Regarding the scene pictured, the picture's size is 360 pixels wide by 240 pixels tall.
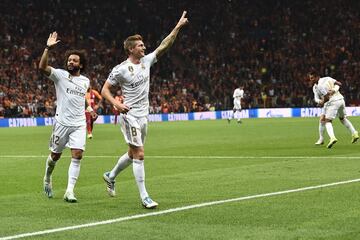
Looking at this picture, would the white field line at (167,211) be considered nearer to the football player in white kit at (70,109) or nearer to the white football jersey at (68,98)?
the football player in white kit at (70,109)

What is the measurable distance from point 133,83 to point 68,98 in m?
1.39

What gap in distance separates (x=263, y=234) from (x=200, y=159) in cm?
1042

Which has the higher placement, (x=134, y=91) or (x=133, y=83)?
(x=133, y=83)

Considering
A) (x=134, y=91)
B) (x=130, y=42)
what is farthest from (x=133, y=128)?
(x=130, y=42)

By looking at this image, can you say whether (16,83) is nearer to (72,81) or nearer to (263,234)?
(72,81)

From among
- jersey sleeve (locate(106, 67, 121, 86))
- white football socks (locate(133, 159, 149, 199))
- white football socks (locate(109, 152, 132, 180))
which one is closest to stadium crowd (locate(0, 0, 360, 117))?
white football socks (locate(109, 152, 132, 180))

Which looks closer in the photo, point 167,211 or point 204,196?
point 167,211

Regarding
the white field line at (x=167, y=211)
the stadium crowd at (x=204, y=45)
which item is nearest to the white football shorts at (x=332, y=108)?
the white field line at (x=167, y=211)

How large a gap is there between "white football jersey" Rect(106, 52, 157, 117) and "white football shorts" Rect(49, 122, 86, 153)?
113 centimetres

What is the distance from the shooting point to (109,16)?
64750 millimetres

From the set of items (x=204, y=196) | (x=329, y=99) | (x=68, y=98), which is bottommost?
(x=204, y=196)

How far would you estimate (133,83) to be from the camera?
1042 cm

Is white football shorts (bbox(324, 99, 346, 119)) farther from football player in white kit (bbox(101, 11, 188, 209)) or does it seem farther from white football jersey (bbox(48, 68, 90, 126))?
football player in white kit (bbox(101, 11, 188, 209))

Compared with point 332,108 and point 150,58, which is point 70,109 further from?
point 332,108
